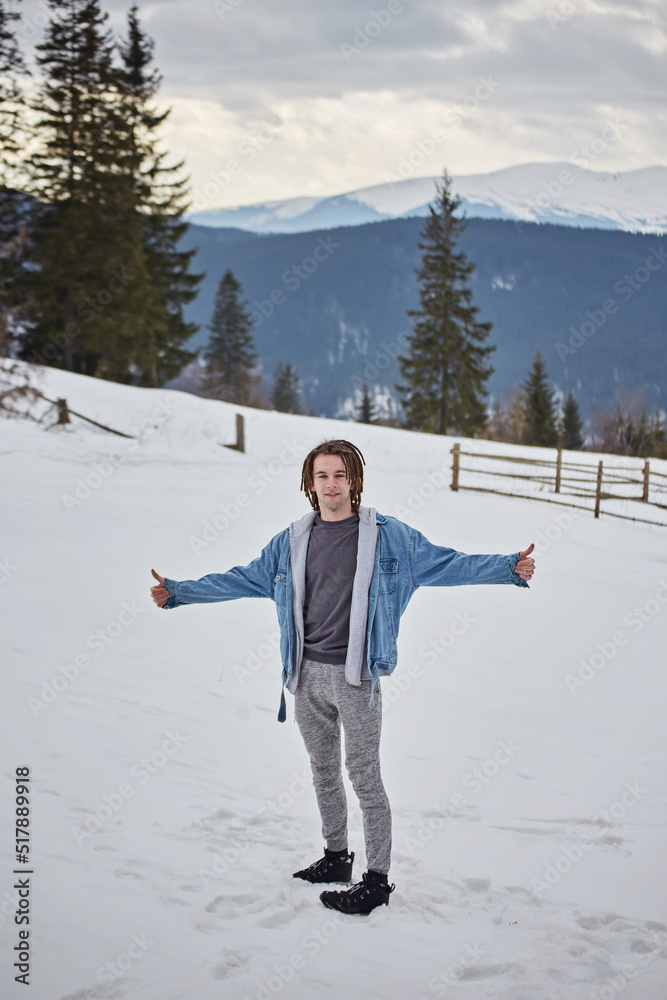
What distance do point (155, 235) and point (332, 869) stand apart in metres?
34.2

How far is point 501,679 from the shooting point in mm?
6984

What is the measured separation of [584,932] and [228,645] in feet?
13.7

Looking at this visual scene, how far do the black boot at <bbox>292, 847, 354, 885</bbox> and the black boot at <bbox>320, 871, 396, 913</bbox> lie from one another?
0.14m

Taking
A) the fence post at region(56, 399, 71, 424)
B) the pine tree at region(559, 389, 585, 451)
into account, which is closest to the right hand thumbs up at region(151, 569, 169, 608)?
the fence post at region(56, 399, 71, 424)

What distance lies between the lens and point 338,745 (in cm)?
351

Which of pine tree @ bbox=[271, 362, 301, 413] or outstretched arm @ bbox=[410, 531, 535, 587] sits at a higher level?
pine tree @ bbox=[271, 362, 301, 413]

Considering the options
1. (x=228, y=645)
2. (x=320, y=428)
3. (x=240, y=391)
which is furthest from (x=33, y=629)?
(x=240, y=391)

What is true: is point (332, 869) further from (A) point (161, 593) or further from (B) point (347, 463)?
(B) point (347, 463)

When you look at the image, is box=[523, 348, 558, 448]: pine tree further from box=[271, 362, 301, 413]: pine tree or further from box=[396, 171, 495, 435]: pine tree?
box=[271, 362, 301, 413]: pine tree

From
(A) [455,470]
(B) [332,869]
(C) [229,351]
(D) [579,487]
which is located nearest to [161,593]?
(B) [332,869]

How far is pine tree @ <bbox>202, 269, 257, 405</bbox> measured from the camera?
174 feet

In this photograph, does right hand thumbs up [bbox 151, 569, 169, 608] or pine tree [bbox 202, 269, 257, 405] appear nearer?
right hand thumbs up [bbox 151, 569, 169, 608]

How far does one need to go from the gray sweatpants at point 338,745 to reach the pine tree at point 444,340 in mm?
32832

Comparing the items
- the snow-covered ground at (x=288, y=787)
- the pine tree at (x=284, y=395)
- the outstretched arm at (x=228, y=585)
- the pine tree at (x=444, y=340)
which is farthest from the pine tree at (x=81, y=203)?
the pine tree at (x=284, y=395)
